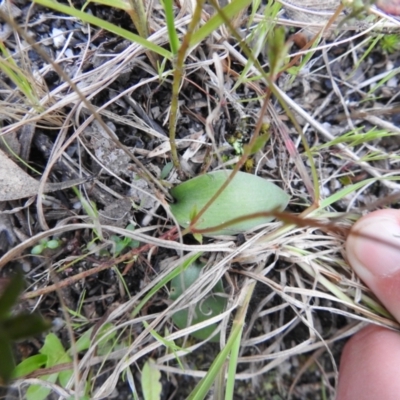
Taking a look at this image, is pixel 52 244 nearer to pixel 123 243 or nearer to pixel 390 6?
pixel 123 243

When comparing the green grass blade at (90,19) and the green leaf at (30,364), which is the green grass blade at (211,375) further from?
the green grass blade at (90,19)

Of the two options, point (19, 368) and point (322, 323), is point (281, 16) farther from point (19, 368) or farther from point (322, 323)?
point (19, 368)

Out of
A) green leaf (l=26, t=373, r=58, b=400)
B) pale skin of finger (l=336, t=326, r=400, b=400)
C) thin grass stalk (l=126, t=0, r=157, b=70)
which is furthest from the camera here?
pale skin of finger (l=336, t=326, r=400, b=400)

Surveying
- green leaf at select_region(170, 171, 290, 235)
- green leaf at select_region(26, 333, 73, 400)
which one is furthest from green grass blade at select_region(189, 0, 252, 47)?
green leaf at select_region(26, 333, 73, 400)

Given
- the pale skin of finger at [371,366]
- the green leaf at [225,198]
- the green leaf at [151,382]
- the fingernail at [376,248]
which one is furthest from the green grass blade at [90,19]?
the pale skin of finger at [371,366]

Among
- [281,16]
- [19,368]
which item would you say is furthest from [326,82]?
[19,368]

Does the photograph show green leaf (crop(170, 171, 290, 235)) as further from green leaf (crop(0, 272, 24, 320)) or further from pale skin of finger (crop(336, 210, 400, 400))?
green leaf (crop(0, 272, 24, 320))

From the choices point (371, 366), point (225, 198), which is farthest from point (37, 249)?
point (371, 366)
